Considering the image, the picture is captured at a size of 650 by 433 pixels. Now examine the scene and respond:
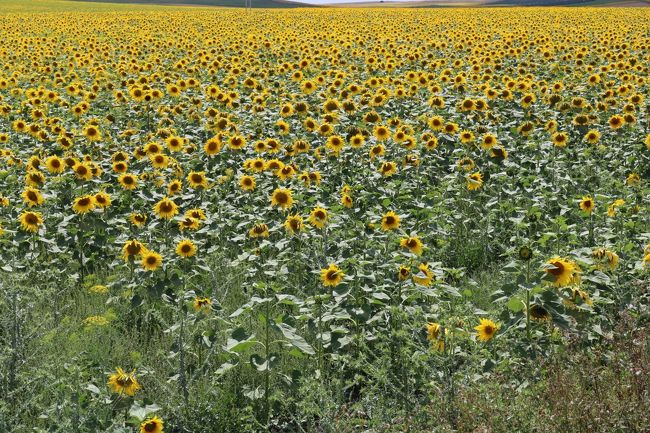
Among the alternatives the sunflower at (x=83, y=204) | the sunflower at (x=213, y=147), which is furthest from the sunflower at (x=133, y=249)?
the sunflower at (x=213, y=147)

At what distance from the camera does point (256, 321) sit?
16.7 ft

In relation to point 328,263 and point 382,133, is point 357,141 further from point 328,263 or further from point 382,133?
point 328,263

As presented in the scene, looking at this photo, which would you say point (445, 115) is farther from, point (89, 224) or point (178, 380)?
point (178, 380)

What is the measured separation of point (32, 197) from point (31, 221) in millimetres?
328

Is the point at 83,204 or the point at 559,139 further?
the point at 559,139

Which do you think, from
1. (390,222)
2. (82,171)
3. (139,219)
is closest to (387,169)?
(390,222)

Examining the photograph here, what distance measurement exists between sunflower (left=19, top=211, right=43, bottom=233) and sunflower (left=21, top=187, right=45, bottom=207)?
0.19m

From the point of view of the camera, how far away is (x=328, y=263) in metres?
5.10

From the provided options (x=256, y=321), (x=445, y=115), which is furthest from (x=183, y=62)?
(x=256, y=321)

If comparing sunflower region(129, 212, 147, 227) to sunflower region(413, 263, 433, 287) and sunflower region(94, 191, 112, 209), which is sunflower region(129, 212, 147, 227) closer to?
sunflower region(94, 191, 112, 209)

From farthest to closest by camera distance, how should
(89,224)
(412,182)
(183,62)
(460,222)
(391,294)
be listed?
1. (183,62)
2. (412,182)
3. (460,222)
4. (89,224)
5. (391,294)

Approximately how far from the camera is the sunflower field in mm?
3949

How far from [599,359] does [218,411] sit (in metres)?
2.12

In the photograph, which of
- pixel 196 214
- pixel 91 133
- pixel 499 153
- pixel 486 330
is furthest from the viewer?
pixel 91 133
